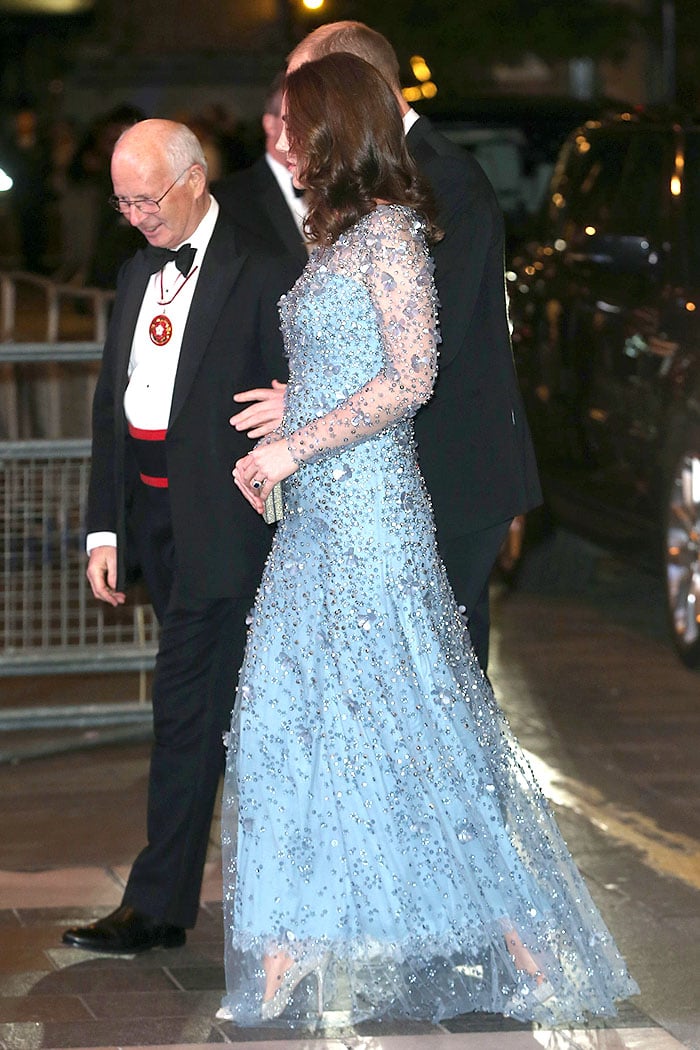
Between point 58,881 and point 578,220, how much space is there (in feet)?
15.7

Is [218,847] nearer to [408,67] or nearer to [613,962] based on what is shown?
[613,962]

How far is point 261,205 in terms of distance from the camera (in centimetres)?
736

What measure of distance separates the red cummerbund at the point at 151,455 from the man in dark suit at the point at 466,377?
1.11ft

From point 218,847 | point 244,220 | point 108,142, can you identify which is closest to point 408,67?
point 108,142

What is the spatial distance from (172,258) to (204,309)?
Answer: 166 mm

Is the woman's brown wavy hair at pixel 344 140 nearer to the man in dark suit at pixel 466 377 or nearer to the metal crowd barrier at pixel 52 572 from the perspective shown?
the man in dark suit at pixel 466 377

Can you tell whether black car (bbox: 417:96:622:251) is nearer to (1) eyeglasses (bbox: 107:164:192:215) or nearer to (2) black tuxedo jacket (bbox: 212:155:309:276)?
(2) black tuxedo jacket (bbox: 212:155:309:276)

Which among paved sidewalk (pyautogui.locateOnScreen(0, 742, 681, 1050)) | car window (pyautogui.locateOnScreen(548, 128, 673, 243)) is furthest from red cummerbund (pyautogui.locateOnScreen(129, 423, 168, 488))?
car window (pyautogui.locateOnScreen(548, 128, 673, 243))

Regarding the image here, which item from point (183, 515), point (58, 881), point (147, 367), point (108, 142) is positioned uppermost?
point (108, 142)

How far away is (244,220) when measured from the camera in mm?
7199

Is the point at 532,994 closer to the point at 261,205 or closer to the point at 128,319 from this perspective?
the point at 128,319

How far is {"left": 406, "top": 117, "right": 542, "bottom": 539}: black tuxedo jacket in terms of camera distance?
4430 millimetres

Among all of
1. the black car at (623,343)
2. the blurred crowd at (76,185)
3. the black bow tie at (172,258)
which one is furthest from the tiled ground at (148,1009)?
the black car at (623,343)

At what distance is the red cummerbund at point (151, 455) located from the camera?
4703 mm
